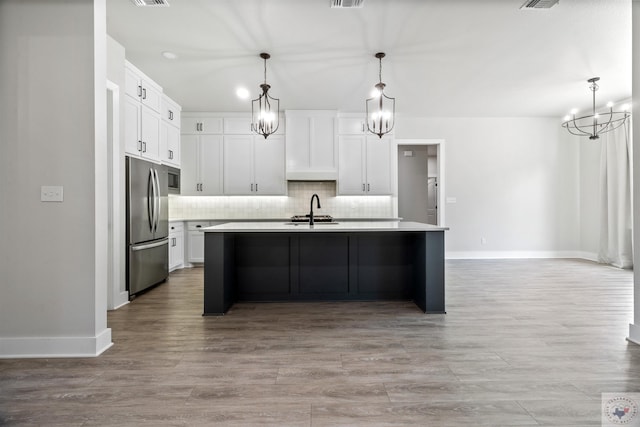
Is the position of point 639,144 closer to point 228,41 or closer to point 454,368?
point 454,368

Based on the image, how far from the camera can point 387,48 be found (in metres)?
3.62

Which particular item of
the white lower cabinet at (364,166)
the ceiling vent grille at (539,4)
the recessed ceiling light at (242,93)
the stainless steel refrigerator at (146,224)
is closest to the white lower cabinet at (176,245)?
the stainless steel refrigerator at (146,224)

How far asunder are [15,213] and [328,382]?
2445 millimetres

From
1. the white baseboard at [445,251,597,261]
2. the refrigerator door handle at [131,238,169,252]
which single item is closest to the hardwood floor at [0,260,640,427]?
the refrigerator door handle at [131,238,169,252]

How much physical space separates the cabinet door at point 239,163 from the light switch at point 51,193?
147 inches

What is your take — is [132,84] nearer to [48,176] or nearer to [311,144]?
[48,176]

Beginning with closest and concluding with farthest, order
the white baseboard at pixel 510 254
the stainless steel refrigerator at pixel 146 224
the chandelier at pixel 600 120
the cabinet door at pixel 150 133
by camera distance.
Result: 1. the stainless steel refrigerator at pixel 146 224
2. the cabinet door at pixel 150 133
3. the chandelier at pixel 600 120
4. the white baseboard at pixel 510 254

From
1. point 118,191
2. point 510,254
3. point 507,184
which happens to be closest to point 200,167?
point 118,191

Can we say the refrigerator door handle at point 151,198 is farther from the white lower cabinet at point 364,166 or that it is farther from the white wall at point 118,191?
the white lower cabinet at point 364,166

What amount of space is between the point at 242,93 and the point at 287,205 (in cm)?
219

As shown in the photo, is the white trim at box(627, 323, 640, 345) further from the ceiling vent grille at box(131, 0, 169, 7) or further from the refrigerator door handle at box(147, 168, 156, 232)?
the refrigerator door handle at box(147, 168, 156, 232)

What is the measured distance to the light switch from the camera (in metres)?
2.31

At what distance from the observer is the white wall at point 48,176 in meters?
2.30

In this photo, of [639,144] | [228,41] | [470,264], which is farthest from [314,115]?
[639,144]
